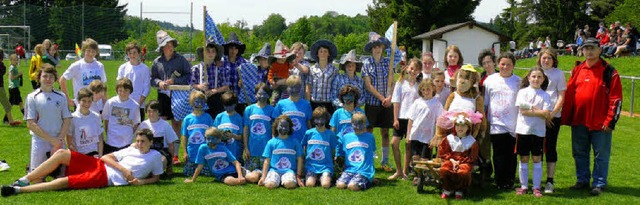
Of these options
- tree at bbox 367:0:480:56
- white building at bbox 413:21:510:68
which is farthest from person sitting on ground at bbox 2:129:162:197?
tree at bbox 367:0:480:56

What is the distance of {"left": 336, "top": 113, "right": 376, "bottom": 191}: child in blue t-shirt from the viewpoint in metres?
7.27

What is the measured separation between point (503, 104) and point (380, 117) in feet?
6.08

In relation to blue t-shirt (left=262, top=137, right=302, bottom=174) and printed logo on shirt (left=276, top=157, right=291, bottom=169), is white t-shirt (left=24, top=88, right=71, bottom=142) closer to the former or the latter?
blue t-shirt (left=262, top=137, right=302, bottom=174)

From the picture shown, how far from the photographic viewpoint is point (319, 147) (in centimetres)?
743

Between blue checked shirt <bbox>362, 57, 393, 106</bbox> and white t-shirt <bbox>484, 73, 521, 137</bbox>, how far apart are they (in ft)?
5.34

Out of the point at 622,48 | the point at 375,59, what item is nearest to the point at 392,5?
the point at 622,48

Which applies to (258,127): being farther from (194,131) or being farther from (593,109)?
(593,109)

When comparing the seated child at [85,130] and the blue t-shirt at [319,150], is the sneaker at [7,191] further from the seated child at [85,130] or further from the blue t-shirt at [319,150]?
the blue t-shirt at [319,150]

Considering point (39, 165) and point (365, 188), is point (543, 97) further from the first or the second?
point (39, 165)

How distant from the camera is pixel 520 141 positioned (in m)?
6.87

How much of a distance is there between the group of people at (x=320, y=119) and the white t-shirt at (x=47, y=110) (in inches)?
0.5

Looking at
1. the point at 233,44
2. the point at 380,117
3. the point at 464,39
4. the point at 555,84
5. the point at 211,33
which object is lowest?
the point at 380,117

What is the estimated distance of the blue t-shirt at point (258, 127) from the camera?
25.8ft

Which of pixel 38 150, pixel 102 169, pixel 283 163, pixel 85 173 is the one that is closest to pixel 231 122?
pixel 283 163
